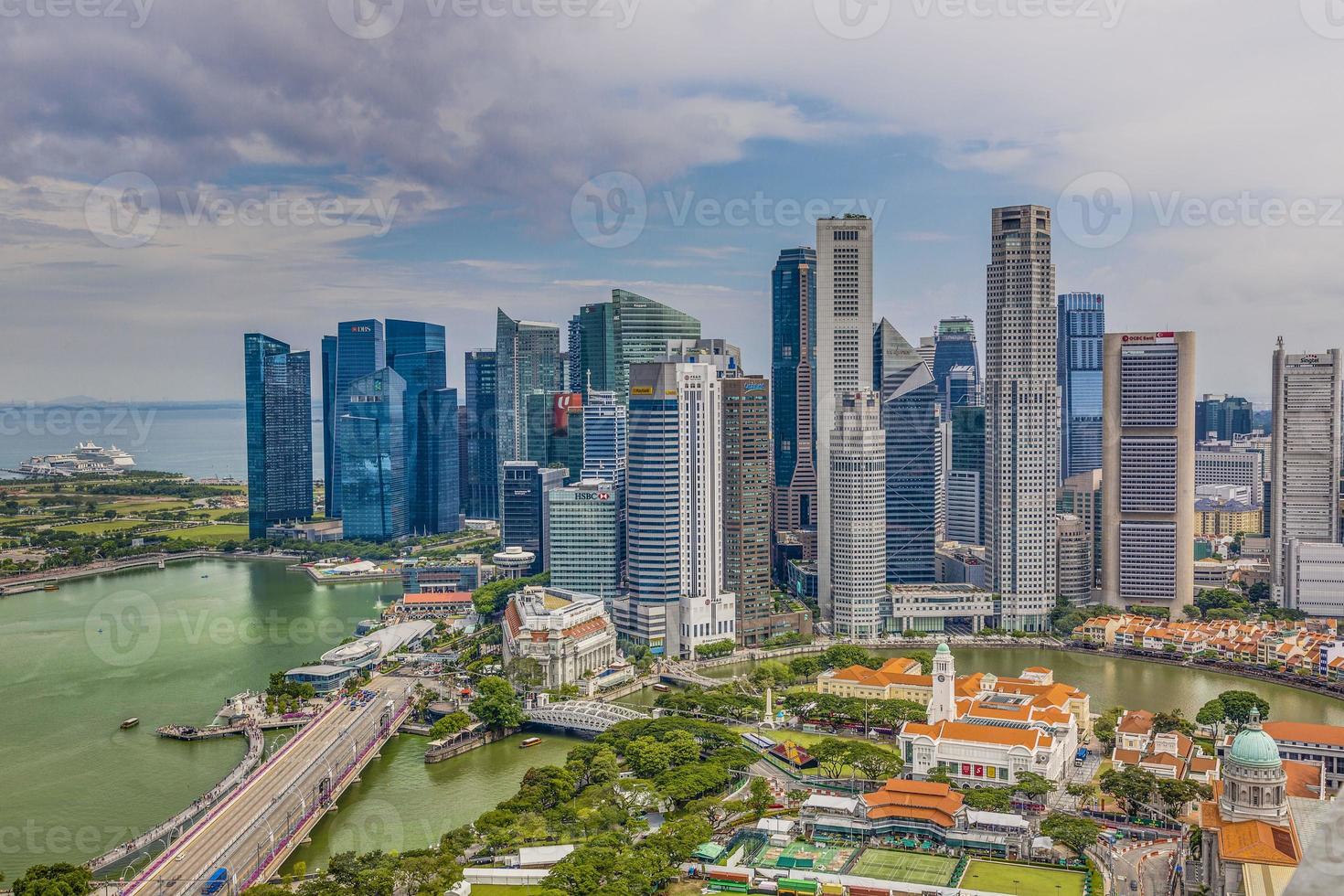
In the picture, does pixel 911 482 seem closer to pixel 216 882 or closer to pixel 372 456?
A: pixel 372 456

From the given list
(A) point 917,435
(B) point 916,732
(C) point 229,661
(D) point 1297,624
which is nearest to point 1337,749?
(B) point 916,732

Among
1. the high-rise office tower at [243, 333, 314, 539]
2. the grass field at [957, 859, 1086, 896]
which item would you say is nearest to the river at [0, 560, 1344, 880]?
the grass field at [957, 859, 1086, 896]

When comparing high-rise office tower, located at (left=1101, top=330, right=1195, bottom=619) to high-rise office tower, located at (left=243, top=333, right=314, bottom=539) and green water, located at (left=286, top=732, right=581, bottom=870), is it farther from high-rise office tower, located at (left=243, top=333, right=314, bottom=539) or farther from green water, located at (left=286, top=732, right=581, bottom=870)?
high-rise office tower, located at (left=243, top=333, right=314, bottom=539)

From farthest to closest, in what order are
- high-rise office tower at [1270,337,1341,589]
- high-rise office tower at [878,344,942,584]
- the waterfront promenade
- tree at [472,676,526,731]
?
1. high-rise office tower at [878,344,942,584]
2. high-rise office tower at [1270,337,1341,589]
3. tree at [472,676,526,731]
4. the waterfront promenade

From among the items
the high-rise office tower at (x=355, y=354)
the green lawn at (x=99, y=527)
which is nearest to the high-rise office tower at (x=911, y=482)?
the high-rise office tower at (x=355, y=354)

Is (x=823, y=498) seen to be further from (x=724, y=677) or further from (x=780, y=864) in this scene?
(x=780, y=864)

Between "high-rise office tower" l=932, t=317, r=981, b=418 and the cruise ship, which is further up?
"high-rise office tower" l=932, t=317, r=981, b=418

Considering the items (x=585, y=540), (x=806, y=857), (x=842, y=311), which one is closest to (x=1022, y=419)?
(x=842, y=311)
